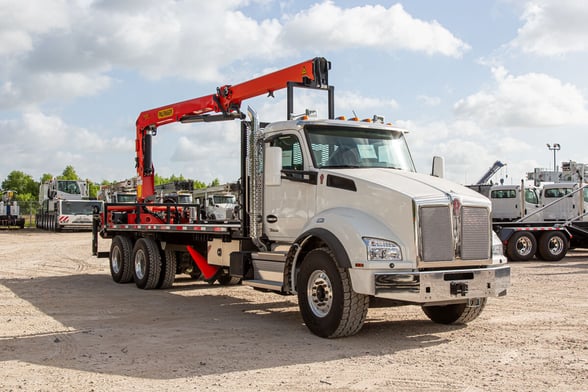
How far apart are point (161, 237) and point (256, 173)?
4.11m

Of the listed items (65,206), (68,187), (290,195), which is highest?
(68,187)

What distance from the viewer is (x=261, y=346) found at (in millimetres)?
7648

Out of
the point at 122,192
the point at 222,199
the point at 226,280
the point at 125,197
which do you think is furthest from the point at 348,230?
the point at 122,192

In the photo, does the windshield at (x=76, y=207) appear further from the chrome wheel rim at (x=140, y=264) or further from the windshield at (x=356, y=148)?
the windshield at (x=356, y=148)

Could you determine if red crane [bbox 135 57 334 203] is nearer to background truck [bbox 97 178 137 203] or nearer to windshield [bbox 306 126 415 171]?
windshield [bbox 306 126 415 171]

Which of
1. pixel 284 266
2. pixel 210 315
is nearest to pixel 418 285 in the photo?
pixel 284 266

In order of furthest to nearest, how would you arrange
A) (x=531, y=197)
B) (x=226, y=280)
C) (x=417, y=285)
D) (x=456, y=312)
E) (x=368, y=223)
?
(x=531, y=197)
(x=226, y=280)
(x=456, y=312)
(x=368, y=223)
(x=417, y=285)

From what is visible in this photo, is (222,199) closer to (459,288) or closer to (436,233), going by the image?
(436,233)

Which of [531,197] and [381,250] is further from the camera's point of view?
[531,197]

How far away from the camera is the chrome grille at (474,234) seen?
786 centimetres

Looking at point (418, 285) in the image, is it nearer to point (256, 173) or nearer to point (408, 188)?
point (408, 188)

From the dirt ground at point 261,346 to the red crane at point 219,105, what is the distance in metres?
3.66

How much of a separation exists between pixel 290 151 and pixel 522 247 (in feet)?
43.1

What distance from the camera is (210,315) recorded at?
32.6 ft
